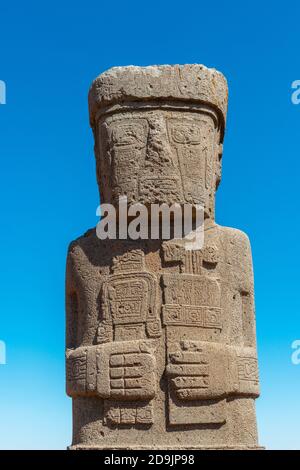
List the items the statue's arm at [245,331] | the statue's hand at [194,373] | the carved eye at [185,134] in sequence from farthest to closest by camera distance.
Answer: the carved eye at [185,134] → the statue's arm at [245,331] → the statue's hand at [194,373]

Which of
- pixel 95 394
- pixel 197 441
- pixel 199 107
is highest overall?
pixel 199 107

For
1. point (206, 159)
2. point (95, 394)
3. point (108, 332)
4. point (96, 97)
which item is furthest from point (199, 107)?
point (95, 394)

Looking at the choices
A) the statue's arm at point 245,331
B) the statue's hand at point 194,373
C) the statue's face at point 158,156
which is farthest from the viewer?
the statue's face at point 158,156

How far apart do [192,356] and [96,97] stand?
3111 mm

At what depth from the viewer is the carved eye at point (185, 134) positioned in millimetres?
7844

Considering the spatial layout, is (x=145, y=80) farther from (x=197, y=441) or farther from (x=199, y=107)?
(x=197, y=441)

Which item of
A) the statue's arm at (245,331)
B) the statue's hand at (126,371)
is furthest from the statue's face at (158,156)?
the statue's hand at (126,371)

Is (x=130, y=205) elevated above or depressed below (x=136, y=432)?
above

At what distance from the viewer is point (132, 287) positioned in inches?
299

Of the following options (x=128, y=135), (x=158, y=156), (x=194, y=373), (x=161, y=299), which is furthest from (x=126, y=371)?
(x=128, y=135)

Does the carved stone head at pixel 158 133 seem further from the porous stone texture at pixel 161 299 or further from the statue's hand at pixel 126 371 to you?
the statue's hand at pixel 126 371

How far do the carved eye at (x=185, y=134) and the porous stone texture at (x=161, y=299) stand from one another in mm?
12

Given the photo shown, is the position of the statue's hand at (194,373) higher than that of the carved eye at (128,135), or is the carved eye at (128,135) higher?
the carved eye at (128,135)

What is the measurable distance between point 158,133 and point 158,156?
257 millimetres
